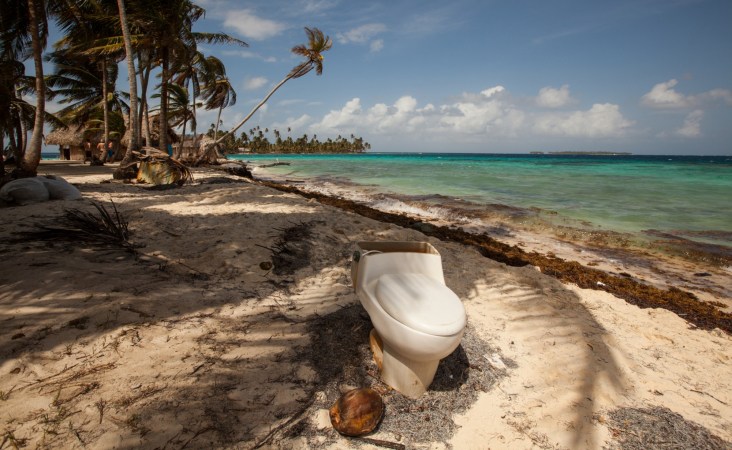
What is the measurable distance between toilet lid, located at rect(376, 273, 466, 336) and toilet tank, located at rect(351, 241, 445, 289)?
11cm

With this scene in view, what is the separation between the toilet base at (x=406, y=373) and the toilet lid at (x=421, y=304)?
1.16 feet

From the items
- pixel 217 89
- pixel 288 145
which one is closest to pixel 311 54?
pixel 217 89

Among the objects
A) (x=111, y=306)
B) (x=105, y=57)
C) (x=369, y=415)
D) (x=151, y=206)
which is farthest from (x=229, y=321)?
(x=105, y=57)

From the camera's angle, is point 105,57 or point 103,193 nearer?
point 103,193

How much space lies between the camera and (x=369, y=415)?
76.0 inches

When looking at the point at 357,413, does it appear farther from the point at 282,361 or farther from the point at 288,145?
the point at 288,145

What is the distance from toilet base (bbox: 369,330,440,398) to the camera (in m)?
2.18

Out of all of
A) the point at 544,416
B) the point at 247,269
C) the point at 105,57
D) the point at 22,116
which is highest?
the point at 105,57

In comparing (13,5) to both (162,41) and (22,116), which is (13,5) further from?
(22,116)

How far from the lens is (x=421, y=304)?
6.92ft

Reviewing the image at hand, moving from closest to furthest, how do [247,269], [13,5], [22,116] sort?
[247,269] < [13,5] < [22,116]

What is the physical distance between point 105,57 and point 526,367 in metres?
20.7

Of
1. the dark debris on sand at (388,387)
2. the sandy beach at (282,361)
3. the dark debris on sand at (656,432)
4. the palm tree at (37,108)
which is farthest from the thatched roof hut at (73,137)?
the dark debris on sand at (656,432)

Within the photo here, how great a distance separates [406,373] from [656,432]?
1642mm
